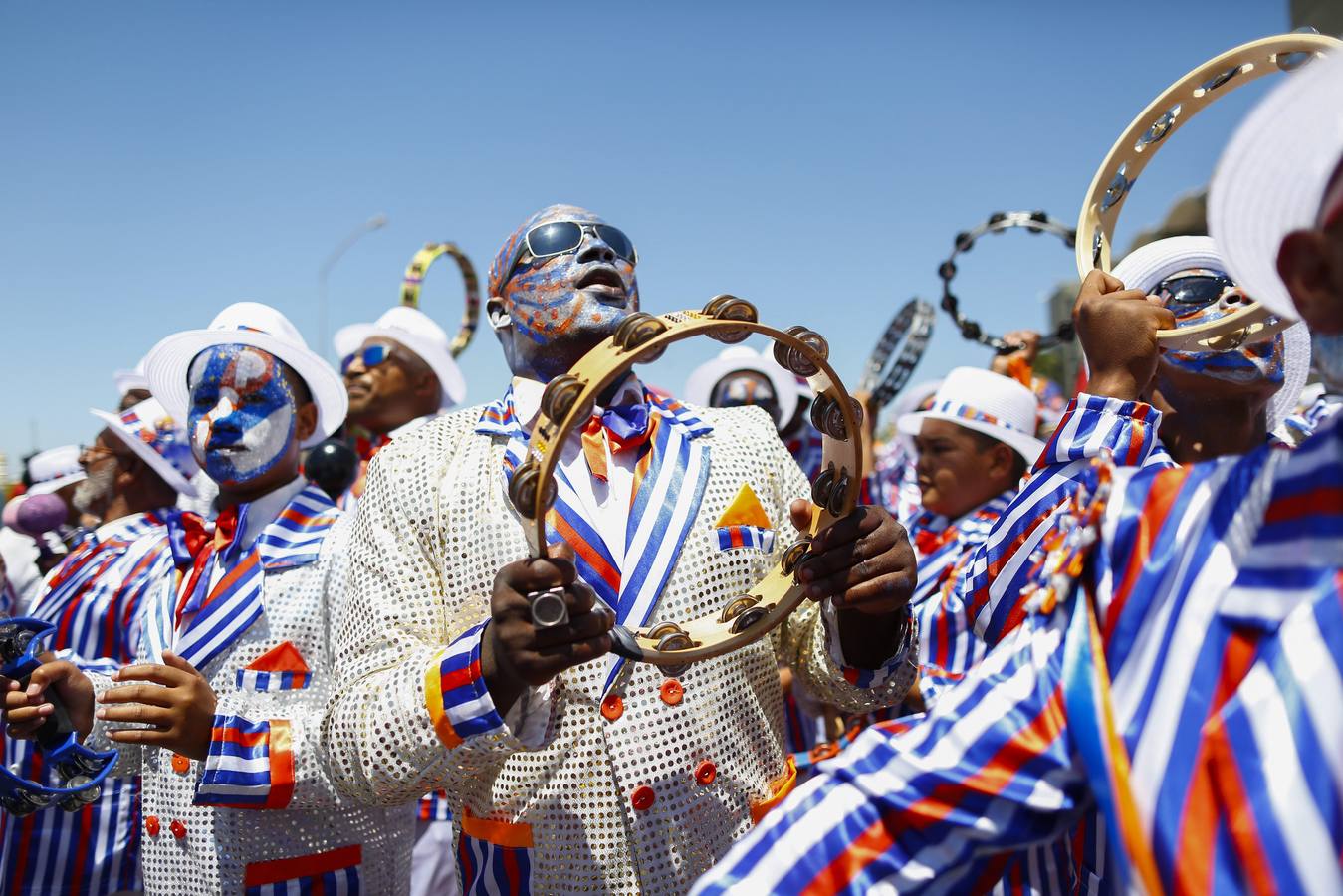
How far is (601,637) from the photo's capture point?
2027mm

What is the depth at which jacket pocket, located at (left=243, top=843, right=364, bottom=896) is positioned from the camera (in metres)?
2.99

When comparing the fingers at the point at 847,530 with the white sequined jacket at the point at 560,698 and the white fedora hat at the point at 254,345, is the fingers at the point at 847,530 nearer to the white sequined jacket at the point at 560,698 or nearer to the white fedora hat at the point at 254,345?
the white sequined jacket at the point at 560,698

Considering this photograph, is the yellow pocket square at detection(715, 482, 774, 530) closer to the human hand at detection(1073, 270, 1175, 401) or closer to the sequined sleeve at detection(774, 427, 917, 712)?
the sequined sleeve at detection(774, 427, 917, 712)

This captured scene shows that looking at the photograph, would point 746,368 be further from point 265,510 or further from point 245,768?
point 245,768

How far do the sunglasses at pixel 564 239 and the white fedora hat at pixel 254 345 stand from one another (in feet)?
4.23

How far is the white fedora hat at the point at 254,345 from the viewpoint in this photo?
11.9ft

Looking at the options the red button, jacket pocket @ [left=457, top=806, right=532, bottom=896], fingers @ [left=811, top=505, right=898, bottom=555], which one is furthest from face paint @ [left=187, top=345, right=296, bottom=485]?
fingers @ [left=811, top=505, right=898, bottom=555]

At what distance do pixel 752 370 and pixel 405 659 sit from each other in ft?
21.2

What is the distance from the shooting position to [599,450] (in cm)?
261

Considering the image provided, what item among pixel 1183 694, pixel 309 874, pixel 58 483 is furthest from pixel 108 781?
pixel 1183 694

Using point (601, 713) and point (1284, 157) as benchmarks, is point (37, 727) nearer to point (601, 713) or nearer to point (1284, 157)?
point (601, 713)

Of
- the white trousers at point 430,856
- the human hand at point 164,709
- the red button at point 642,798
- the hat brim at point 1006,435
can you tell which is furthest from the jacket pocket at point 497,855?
the hat brim at point 1006,435

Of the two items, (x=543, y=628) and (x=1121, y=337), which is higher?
(x=1121, y=337)

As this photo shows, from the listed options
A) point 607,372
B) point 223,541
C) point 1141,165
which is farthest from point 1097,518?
point 223,541
